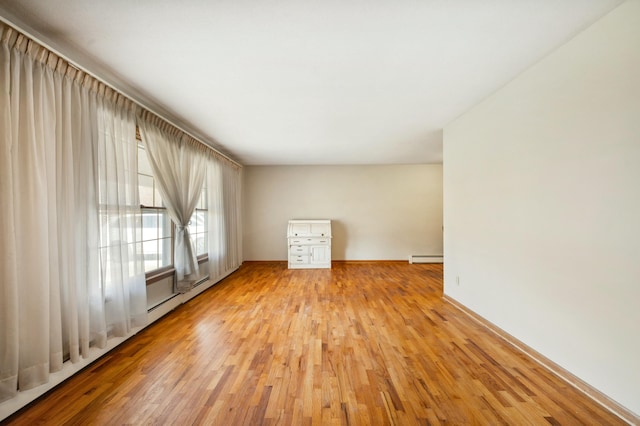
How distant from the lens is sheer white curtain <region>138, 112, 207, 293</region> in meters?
2.94

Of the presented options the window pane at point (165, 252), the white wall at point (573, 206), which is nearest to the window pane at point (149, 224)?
the window pane at point (165, 252)

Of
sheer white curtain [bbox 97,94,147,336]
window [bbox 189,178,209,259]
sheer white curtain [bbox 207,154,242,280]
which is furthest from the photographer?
sheer white curtain [bbox 207,154,242,280]

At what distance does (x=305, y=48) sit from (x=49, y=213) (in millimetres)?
2045

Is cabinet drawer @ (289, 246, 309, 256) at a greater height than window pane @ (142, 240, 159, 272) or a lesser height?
lesser

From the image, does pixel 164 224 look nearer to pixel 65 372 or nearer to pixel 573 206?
pixel 65 372

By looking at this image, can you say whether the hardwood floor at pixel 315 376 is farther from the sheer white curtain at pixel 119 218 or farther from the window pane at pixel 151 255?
the window pane at pixel 151 255

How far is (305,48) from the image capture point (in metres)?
1.89

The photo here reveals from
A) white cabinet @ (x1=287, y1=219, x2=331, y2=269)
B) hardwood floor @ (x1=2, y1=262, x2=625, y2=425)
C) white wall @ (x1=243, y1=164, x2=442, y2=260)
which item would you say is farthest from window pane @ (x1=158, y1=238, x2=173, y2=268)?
white wall @ (x1=243, y1=164, x2=442, y2=260)

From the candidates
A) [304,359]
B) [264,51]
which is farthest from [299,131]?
[304,359]

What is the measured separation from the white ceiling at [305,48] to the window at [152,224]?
0.76m

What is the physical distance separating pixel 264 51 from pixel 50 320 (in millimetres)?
2298

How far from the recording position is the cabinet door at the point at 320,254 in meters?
6.01

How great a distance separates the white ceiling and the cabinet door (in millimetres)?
3384

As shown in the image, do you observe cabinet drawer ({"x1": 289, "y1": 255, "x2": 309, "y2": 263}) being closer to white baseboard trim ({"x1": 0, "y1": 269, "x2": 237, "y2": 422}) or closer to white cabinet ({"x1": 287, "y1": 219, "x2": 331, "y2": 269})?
white cabinet ({"x1": 287, "y1": 219, "x2": 331, "y2": 269})
